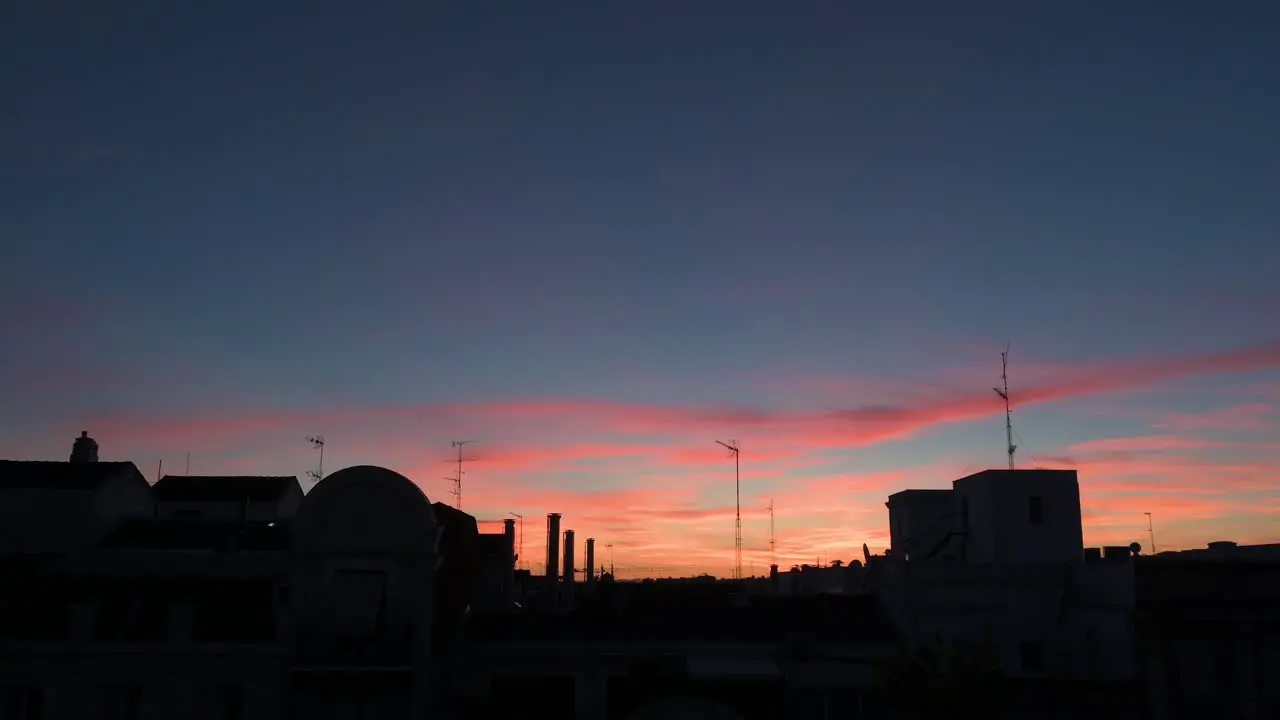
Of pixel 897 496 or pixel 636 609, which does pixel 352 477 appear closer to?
pixel 636 609

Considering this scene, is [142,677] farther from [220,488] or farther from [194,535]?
[220,488]

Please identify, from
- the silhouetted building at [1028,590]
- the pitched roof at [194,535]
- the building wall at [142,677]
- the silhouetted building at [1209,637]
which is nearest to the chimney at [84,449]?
the pitched roof at [194,535]

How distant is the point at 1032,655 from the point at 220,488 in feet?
169

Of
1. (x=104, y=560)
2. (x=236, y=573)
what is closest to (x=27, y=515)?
(x=104, y=560)

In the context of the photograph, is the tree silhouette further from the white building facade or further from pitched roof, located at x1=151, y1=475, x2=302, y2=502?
pitched roof, located at x1=151, y1=475, x2=302, y2=502

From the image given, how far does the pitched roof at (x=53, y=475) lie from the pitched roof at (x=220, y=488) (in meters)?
11.0

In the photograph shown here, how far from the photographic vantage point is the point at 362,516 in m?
41.1

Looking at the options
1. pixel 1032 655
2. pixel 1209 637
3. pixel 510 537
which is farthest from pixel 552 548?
pixel 1209 637

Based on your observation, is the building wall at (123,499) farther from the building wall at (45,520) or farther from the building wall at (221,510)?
the building wall at (221,510)

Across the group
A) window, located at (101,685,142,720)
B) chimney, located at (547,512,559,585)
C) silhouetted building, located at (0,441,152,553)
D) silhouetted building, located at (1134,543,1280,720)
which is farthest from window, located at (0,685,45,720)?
silhouetted building, located at (1134,543,1280,720)

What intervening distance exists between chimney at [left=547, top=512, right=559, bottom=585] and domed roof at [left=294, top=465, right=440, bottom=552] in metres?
19.5

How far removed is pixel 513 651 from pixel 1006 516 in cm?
2537

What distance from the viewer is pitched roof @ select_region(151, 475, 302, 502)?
6906 centimetres

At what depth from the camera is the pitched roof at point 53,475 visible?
55.7 metres
